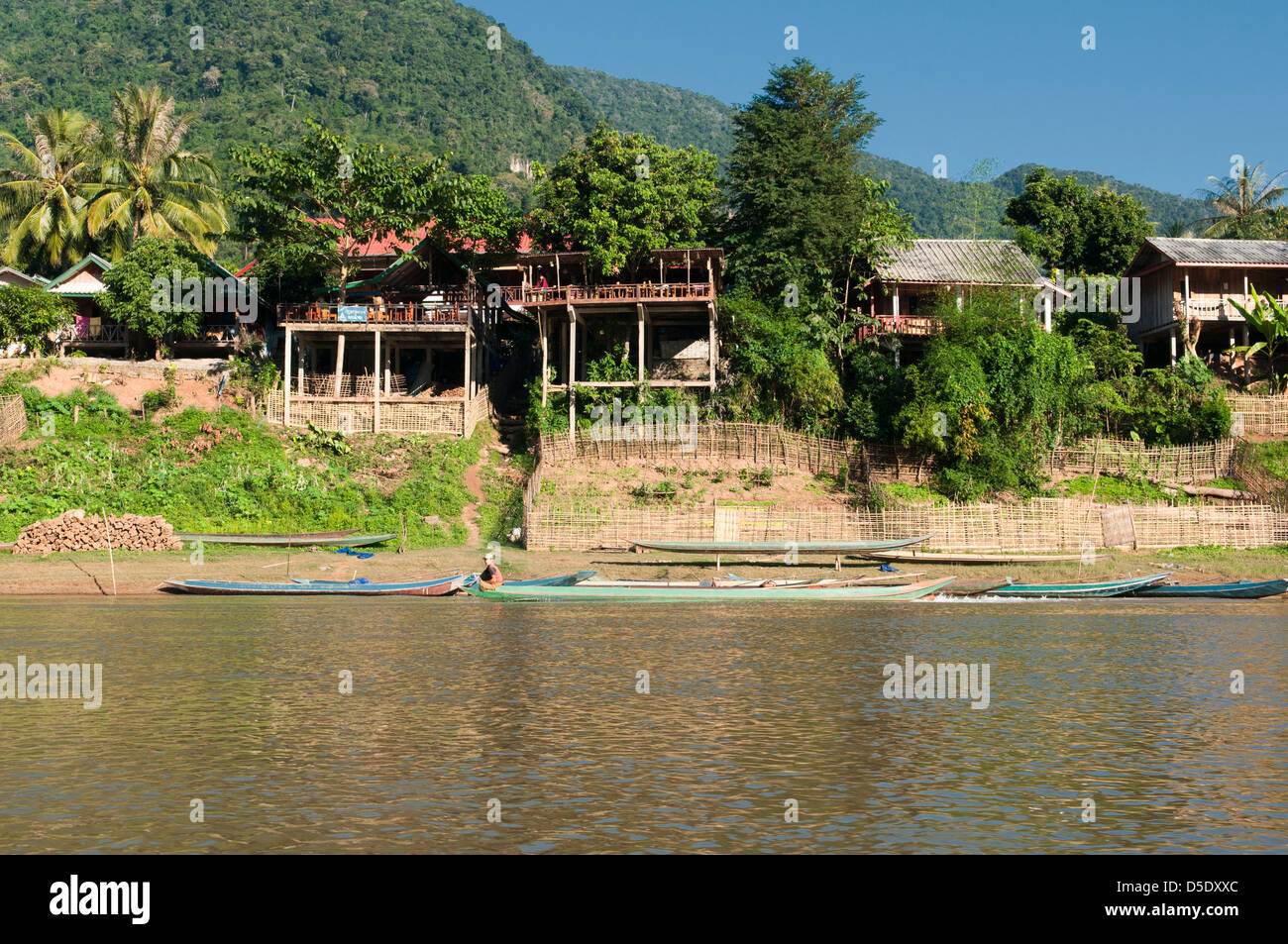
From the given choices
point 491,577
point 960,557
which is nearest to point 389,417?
point 491,577

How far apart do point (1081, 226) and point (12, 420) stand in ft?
141

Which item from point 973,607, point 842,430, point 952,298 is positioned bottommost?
point 973,607

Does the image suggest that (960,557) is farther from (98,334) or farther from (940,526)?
(98,334)

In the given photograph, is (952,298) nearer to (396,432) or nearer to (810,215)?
(810,215)

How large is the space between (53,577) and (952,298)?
29.2m

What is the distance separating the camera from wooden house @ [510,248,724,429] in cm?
3912

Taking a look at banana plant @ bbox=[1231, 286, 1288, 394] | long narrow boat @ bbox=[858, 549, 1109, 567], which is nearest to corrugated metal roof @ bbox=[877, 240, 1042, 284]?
banana plant @ bbox=[1231, 286, 1288, 394]

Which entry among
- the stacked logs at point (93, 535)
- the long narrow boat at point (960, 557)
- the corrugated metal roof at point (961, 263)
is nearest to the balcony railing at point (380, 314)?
the stacked logs at point (93, 535)

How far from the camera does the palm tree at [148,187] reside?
50.4 m

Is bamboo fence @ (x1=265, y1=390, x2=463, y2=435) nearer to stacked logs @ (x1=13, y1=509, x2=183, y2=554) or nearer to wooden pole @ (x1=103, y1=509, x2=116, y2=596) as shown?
stacked logs @ (x1=13, y1=509, x2=183, y2=554)

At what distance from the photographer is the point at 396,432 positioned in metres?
39.4

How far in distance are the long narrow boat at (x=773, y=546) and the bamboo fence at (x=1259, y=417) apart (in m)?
14.5
